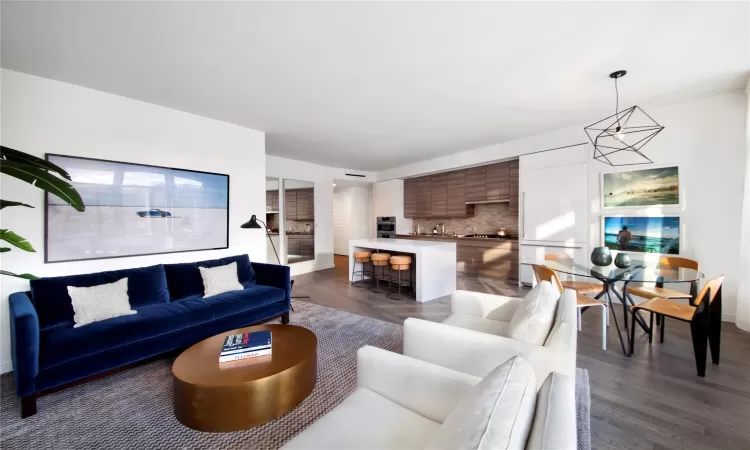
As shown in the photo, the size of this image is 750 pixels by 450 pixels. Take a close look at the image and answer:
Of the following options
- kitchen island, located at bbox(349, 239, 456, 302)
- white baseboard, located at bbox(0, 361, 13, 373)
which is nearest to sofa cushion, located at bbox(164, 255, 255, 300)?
white baseboard, located at bbox(0, 361, 13, 373)

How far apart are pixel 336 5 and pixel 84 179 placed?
311 cm

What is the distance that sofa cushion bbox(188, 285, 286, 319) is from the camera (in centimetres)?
300

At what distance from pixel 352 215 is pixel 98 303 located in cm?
792

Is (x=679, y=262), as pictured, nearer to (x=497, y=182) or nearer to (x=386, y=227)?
(x=497, y=182)

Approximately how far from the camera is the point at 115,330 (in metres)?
2.36

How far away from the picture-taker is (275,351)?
7.25 feet

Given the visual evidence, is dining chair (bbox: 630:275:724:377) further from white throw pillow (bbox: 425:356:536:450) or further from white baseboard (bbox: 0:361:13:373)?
white baseboard (bbox: 0:361:13:373)

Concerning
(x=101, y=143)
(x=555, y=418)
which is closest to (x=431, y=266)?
(x=555, y=418)

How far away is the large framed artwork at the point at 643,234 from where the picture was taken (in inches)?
154

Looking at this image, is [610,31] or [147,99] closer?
[610,31]

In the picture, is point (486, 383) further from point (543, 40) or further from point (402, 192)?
point (402, 192)

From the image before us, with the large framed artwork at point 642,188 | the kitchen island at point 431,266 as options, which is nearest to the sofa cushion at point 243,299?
the kitchen island at point 431,266

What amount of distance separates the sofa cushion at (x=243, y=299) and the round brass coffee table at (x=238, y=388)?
2.76ft

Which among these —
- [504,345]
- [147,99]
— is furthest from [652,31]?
[147,99]
